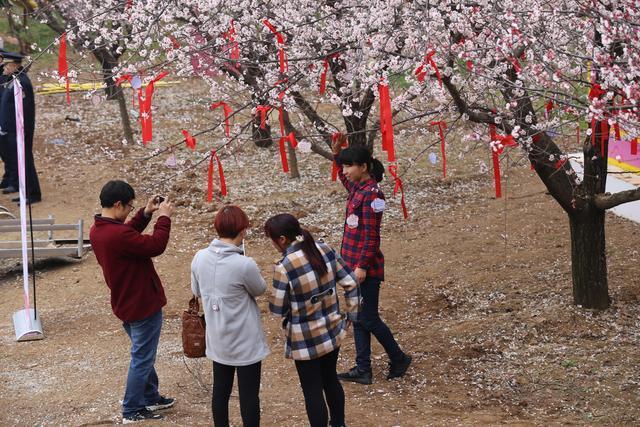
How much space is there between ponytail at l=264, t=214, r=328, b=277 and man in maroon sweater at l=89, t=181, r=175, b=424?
831mm

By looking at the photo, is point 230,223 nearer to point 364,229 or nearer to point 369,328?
point 364,229

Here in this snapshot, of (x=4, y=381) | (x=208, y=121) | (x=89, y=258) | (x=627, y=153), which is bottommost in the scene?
(x=4, y=381)

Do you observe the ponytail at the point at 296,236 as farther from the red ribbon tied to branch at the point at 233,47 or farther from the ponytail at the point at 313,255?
the red ribbon tied to branch at the point at 233,47

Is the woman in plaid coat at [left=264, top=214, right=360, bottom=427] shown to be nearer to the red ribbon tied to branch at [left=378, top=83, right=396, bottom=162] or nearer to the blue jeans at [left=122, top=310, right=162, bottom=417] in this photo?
the blue jeans at [left=122, top=310, right=162, bottom=417]

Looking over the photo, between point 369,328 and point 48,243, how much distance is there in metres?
4.89

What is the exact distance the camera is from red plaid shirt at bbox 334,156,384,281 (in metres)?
5.02

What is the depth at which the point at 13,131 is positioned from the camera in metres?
10.9

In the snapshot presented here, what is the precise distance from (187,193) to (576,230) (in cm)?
598

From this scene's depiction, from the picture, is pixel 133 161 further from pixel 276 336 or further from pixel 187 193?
pixel 276 336

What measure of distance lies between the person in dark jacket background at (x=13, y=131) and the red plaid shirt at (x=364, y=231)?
242 inches

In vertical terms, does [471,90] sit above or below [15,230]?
above

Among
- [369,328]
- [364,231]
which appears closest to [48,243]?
[369,328]

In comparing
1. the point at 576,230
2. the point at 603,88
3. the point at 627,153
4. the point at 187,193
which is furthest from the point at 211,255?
the point at 627,153

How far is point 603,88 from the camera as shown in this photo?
16.4 feet
